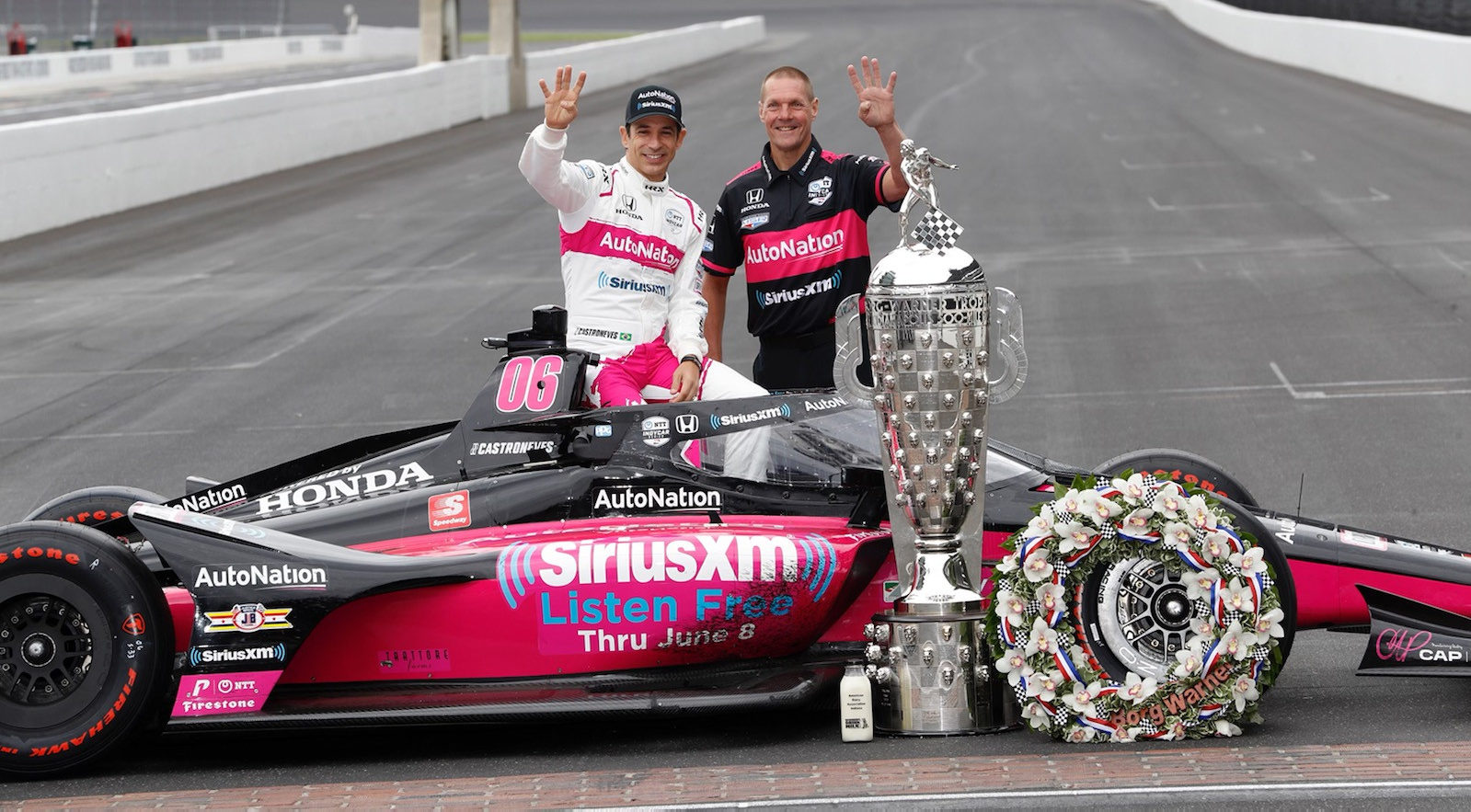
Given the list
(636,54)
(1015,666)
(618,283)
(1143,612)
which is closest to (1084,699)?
(1015,666)

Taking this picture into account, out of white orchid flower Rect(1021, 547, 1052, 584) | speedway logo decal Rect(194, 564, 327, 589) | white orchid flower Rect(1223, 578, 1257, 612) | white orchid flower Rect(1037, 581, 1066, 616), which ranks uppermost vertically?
white orchid flower Rect(1021, 547, 1052, 584)

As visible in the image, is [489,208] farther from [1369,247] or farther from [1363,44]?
[1363,44]

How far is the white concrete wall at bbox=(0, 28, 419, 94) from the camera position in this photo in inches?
1971

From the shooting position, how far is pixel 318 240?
71.9ft

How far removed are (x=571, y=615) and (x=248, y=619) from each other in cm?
106

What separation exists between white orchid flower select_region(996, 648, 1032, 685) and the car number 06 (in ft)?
6.52

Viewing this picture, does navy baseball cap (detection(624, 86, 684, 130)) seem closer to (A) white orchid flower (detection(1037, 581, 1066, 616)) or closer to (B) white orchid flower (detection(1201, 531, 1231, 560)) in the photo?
(A) white orchid flower (detection(1037, 581, 1066, 616))

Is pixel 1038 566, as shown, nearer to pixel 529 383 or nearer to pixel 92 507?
pixel 529 383

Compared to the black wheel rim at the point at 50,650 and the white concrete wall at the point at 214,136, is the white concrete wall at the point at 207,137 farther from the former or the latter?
the black wheel rim at the point at 50,650

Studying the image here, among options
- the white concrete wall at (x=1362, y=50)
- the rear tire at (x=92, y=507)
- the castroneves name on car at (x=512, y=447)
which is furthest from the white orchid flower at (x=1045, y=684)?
the white concrete wall at (x=1362, y=50)

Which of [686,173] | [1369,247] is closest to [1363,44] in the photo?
[686,173]

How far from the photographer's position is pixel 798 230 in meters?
7.71

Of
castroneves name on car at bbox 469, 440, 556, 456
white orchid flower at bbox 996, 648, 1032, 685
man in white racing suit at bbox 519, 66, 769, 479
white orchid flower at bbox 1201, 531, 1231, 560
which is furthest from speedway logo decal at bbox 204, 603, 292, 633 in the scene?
white orchid flower at bbox 1201, 531, 1231, 560

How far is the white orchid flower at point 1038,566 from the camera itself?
5793 mm
